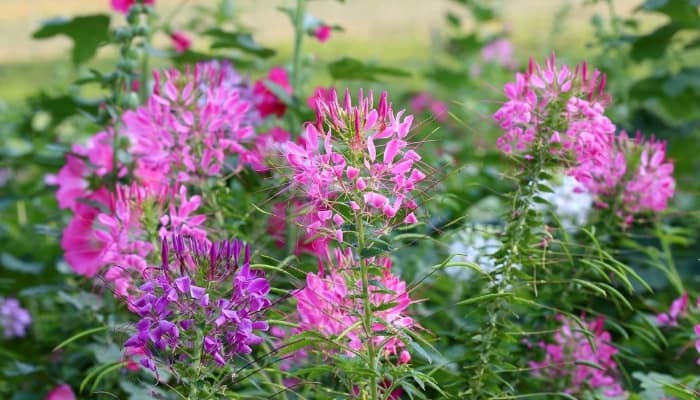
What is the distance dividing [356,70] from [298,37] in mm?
138

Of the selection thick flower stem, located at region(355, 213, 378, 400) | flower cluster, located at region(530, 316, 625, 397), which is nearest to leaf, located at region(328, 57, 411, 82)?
flower cluster, located at region(530, 316, 625, 397)

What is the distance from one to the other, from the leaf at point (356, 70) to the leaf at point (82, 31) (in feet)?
1.56

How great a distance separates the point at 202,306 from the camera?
90cm

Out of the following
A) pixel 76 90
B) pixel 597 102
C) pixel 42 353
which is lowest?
pixel 42 353

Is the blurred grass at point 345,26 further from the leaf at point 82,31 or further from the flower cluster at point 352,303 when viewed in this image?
the flower cluster at point 352,303

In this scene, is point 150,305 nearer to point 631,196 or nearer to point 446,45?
point 631,196

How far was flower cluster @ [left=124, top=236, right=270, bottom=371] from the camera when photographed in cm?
89

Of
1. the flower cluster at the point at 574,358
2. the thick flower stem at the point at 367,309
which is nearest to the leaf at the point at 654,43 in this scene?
the flower cluster at the point at 574,358

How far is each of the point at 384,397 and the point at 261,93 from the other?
1091 mm

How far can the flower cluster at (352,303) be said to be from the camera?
3.28 feet

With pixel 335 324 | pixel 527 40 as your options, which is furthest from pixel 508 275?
pixel 527 40

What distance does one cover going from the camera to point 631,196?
141 centimetres

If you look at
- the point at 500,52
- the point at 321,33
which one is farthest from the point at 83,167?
the point at 500,52

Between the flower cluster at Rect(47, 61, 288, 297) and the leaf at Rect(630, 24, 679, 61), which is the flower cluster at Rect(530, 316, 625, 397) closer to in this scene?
the flower cluster at Rect(47, 61, 288, 297)
